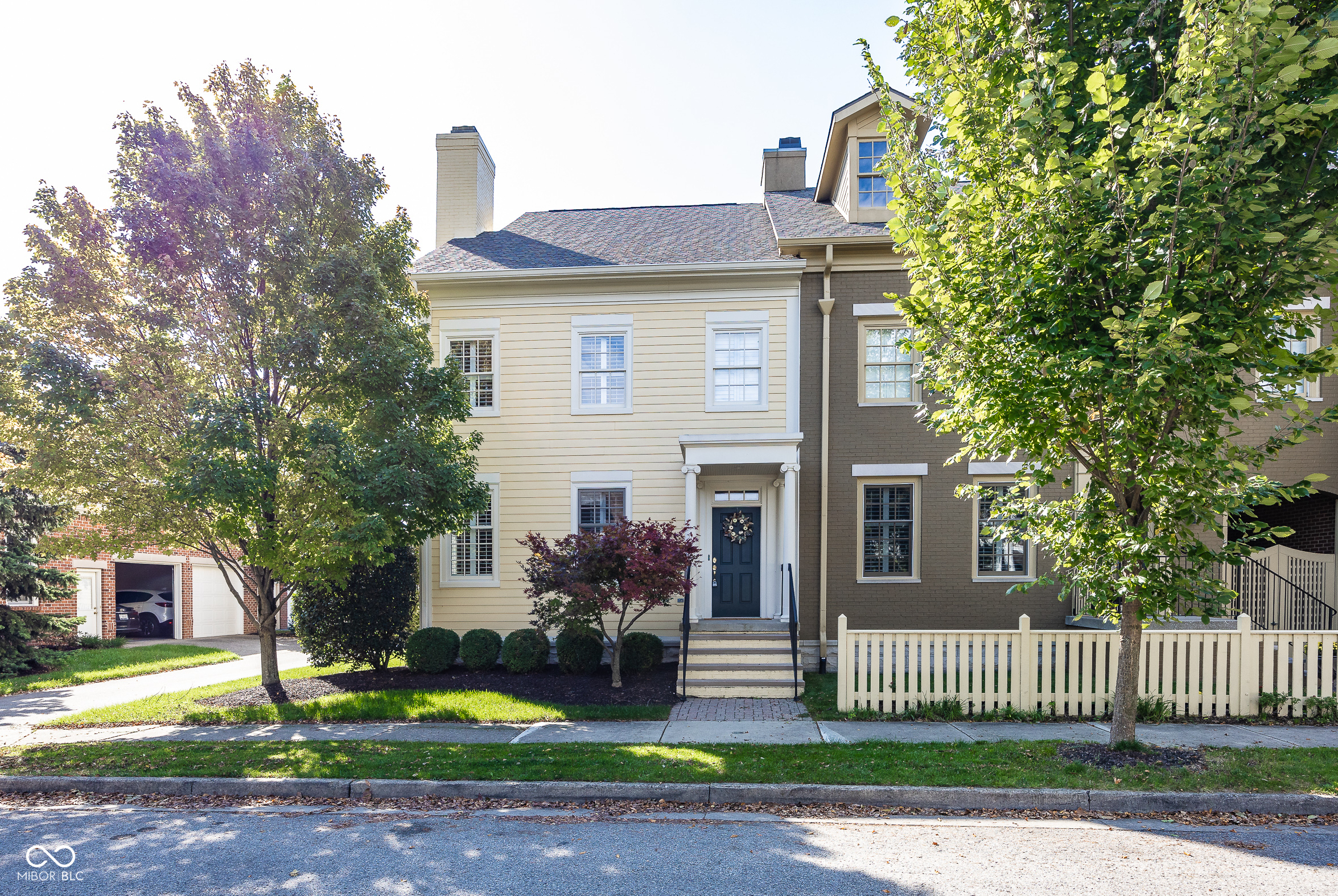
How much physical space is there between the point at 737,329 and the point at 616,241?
3.48 m

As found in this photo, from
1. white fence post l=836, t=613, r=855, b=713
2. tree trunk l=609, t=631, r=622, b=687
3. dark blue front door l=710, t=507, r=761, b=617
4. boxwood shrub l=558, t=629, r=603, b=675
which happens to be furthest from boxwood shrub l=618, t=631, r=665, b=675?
white fence post l=836, t=613, r=855, b=713

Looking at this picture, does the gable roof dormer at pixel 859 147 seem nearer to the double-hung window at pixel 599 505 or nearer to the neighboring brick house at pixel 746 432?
the neighboring brick house at pixel 746 432

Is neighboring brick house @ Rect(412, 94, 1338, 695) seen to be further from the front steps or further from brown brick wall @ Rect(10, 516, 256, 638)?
brown brick wall @ Rect(10, 516, 256, 638)

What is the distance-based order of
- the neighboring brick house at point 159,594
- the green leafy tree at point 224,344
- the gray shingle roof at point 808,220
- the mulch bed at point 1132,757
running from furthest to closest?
the neighboring brick house at point 159,594
the gray shingle roof at point 808,220
the green leafy tree at point 224,344
the mulch bed at point 1132,757

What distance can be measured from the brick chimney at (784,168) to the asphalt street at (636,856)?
14.2 meters

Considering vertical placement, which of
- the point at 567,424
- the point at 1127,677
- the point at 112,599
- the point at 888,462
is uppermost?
the point at 567,424

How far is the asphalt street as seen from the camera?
460 cm

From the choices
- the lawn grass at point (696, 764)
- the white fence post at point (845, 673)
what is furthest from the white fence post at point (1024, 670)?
the white fence post at point (845, 673)

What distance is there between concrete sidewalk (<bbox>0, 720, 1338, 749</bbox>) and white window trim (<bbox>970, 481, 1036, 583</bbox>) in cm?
416

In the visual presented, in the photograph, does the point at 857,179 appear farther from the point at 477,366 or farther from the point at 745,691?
the point at 745,691

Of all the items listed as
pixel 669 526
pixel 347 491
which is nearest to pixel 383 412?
pixel 347 491

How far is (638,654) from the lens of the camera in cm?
1184

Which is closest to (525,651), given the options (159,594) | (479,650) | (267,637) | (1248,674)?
(479,650)

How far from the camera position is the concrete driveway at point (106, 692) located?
9.91 metres
